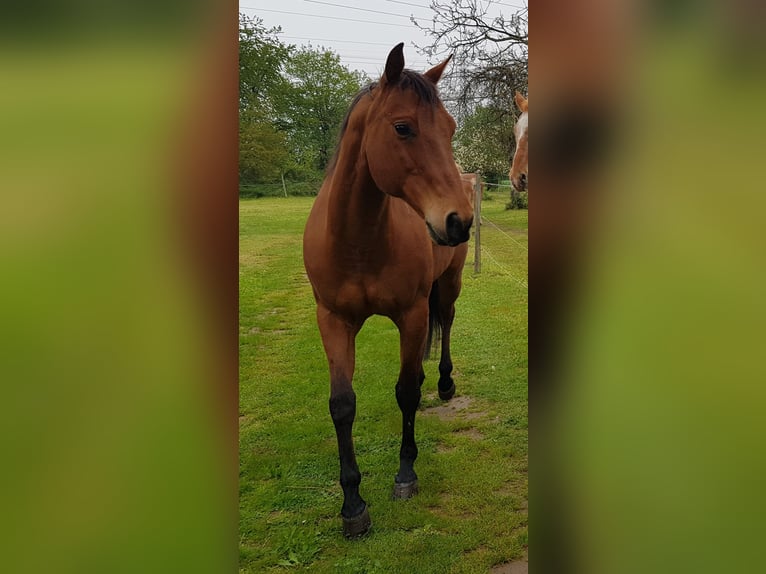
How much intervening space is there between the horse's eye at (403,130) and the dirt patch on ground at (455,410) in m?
2.31

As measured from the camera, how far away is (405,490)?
254 centimetres

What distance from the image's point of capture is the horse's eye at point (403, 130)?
1688mm

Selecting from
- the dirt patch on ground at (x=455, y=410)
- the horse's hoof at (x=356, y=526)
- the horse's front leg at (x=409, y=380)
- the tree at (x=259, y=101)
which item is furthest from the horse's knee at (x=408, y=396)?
the tree at (x=259, y=101)

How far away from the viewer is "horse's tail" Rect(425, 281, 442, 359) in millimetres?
3793

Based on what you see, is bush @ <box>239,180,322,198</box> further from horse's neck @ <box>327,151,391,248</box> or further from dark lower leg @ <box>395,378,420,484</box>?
dark lower leg @ <box>395,378,420,484</box>

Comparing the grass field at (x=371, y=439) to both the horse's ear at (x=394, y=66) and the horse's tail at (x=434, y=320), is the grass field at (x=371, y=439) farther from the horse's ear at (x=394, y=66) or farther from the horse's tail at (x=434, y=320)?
the horse's ear at (x=394, y=66)

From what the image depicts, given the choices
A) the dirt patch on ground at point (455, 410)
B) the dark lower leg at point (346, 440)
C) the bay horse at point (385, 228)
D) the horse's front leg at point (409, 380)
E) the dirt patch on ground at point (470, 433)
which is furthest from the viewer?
the dirt patch on ground at point (455, 410)

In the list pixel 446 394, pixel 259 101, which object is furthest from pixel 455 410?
pixel 259 101

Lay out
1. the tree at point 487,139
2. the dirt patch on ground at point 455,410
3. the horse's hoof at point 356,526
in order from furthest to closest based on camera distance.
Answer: the dirt patch on ground at point 455,410 < the tree at point 487,139 < the horse's hoof at point 356,526

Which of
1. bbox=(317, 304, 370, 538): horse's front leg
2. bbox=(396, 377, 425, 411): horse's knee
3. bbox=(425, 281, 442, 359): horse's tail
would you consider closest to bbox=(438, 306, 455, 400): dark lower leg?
bbox=(425, 281, 442, 359): horse's tail
